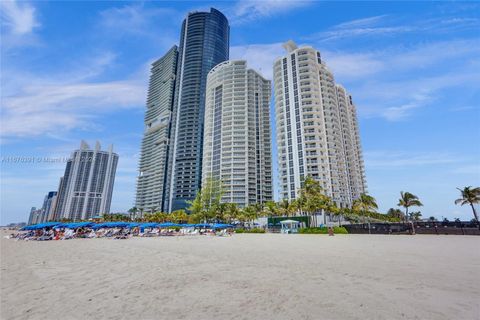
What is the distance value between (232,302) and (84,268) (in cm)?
857

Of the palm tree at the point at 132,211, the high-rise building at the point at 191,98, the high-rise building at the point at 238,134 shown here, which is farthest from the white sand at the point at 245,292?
the palm tree at the point at 132,211

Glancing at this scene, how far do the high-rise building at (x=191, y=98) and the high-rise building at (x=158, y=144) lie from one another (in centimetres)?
667

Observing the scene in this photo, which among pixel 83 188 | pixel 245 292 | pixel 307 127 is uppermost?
pixel 307 127

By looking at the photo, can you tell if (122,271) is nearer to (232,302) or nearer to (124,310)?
(124,310)

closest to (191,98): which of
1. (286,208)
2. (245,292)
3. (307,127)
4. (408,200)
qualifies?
(307,127)

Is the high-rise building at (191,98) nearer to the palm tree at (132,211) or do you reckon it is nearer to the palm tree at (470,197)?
the palm tree at (132,211)

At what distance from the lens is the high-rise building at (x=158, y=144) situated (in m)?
170

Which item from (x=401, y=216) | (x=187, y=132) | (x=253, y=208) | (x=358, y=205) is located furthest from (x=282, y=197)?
(x=187, y=132)

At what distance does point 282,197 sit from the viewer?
8825 cm

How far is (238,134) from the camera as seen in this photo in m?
120

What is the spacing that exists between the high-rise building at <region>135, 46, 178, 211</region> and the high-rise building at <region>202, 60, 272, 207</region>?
5672cm

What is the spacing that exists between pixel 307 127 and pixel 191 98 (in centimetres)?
10209

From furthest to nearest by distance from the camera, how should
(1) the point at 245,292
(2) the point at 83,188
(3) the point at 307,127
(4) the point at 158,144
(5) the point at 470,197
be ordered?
(2) the point at 83,188 < (4) the point at 158,144 < (3) the point at 307,127 < (5) the point at 470,197 < (1) the point at 245,292

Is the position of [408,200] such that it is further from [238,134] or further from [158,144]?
[158,144]
